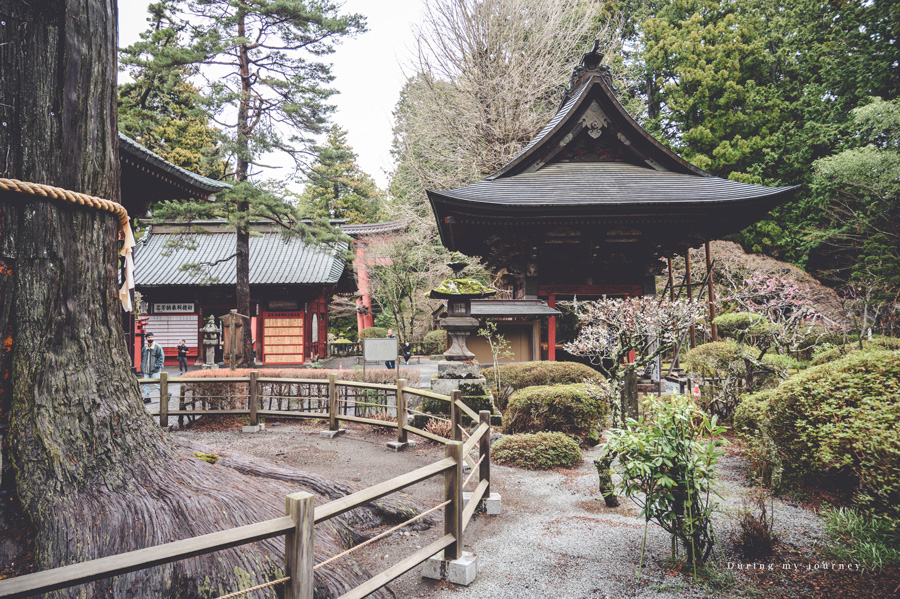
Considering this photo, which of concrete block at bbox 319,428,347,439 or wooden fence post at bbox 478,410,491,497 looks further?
concrete block at bbox 319,428,347,439

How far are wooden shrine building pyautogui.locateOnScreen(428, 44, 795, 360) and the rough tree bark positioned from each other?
656 cm

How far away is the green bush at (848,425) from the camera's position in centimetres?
325

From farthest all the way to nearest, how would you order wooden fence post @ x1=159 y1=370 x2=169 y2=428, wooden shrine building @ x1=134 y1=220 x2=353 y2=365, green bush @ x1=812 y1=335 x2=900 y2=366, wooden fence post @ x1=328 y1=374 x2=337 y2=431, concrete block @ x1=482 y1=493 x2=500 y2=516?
wooden shrine building @ x1=134 y1=220 x2=353 y2=365, green bush @ x1=812 y1=335 x2=900 y2=366, wooden fence post @ x1=159 y1=370 x2=169 y2=428, wooden fence post @ x1=328 y1=374 x2=337 y2=431, concrete block @ x1=482 y1=493 x2=500 y2=516

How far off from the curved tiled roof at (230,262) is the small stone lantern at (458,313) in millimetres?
10645

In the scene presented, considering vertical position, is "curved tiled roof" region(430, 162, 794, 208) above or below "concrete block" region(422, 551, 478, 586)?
above

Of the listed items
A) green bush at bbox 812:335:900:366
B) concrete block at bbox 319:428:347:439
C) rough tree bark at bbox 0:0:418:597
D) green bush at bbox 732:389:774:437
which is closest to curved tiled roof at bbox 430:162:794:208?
green bush at bbox 812:335:900:366

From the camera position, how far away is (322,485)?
4.18 m

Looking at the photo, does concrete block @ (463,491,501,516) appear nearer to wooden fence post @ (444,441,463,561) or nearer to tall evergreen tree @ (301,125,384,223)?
wooden fence post @ (444,441,463,561)

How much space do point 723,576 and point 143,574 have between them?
3.67 m

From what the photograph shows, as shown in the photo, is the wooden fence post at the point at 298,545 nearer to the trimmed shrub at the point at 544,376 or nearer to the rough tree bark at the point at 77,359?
the rough tree bark at the point at 77,359

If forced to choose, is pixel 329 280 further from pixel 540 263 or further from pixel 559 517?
pixel 559 517

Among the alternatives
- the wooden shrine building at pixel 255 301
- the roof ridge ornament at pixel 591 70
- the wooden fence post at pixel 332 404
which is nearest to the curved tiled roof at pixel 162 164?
the wooden fence post at pixel 332 404

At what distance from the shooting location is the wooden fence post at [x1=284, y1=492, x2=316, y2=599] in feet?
6.85

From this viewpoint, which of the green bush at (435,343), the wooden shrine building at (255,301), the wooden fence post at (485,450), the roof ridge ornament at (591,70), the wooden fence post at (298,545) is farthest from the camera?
the green bush at (435,343)
